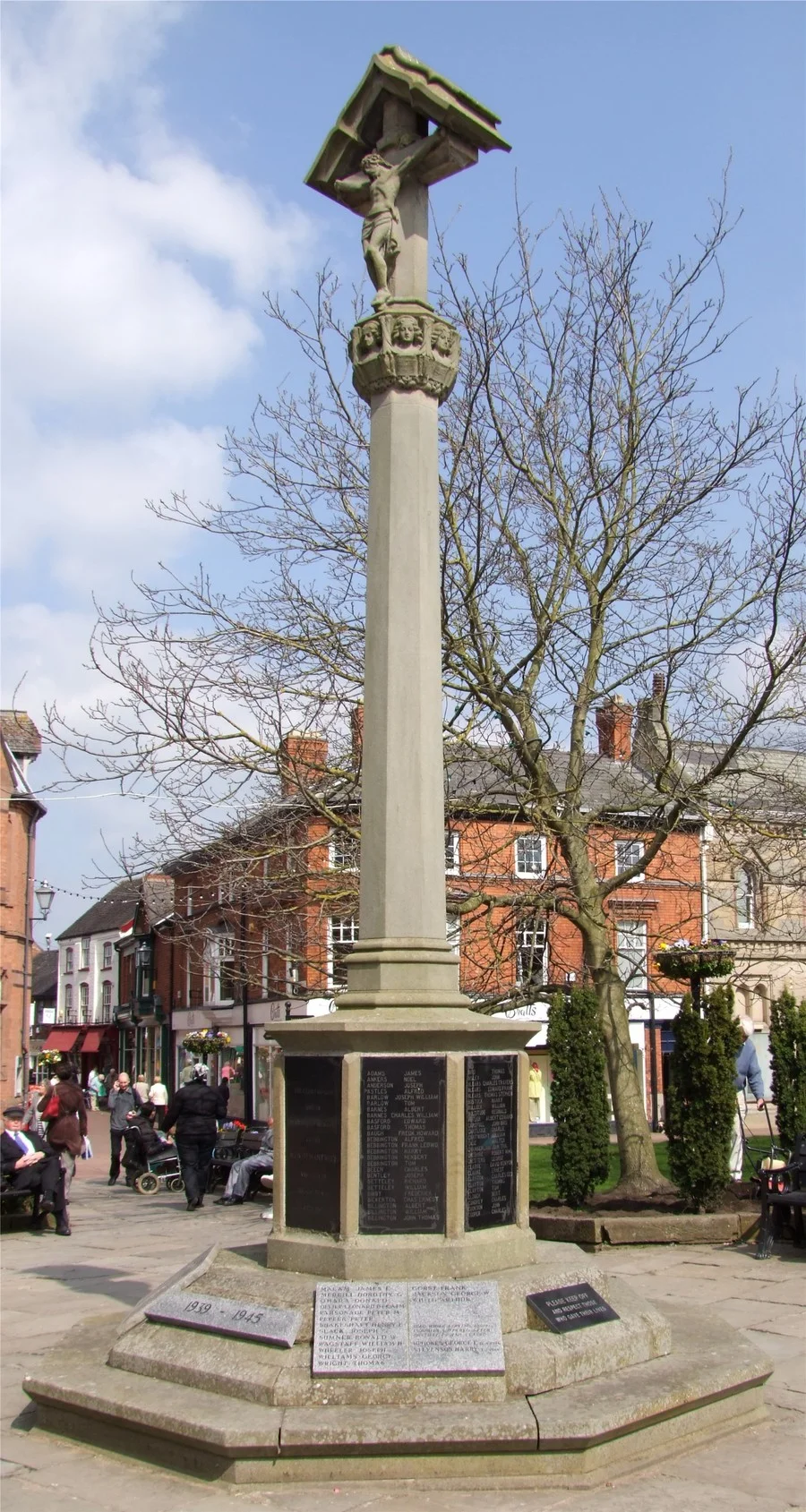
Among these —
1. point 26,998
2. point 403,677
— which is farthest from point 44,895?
point 403,677

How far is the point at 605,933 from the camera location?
1467 cm

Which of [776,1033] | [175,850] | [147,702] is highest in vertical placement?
[147,702]

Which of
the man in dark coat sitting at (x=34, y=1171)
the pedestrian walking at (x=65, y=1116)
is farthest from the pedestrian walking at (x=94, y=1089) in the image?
the man in dark coat sitting at (x=34, y=1171)

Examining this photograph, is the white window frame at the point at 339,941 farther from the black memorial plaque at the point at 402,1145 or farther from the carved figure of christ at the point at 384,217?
the carved figure of christ at the point at 384,217

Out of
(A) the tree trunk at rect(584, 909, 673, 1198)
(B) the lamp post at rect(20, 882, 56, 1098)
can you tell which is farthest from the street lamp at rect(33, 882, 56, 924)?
(A) the tree trunk at rect(584, 909, 673, 1198)

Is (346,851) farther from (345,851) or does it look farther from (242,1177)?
(242,1177)

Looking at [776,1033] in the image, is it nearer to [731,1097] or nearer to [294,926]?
[731,1097]

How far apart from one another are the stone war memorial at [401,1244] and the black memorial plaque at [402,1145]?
0.03 ft

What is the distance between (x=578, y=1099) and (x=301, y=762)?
4.41 meters

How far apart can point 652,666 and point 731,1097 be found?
4.70 m

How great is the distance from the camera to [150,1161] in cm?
2058

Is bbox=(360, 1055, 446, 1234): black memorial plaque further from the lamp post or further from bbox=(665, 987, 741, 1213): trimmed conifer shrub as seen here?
the lamp post

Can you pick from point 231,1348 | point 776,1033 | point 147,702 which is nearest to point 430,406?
point 231,1348

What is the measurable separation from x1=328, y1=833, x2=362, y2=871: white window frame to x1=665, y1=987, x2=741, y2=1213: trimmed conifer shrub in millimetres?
3976
